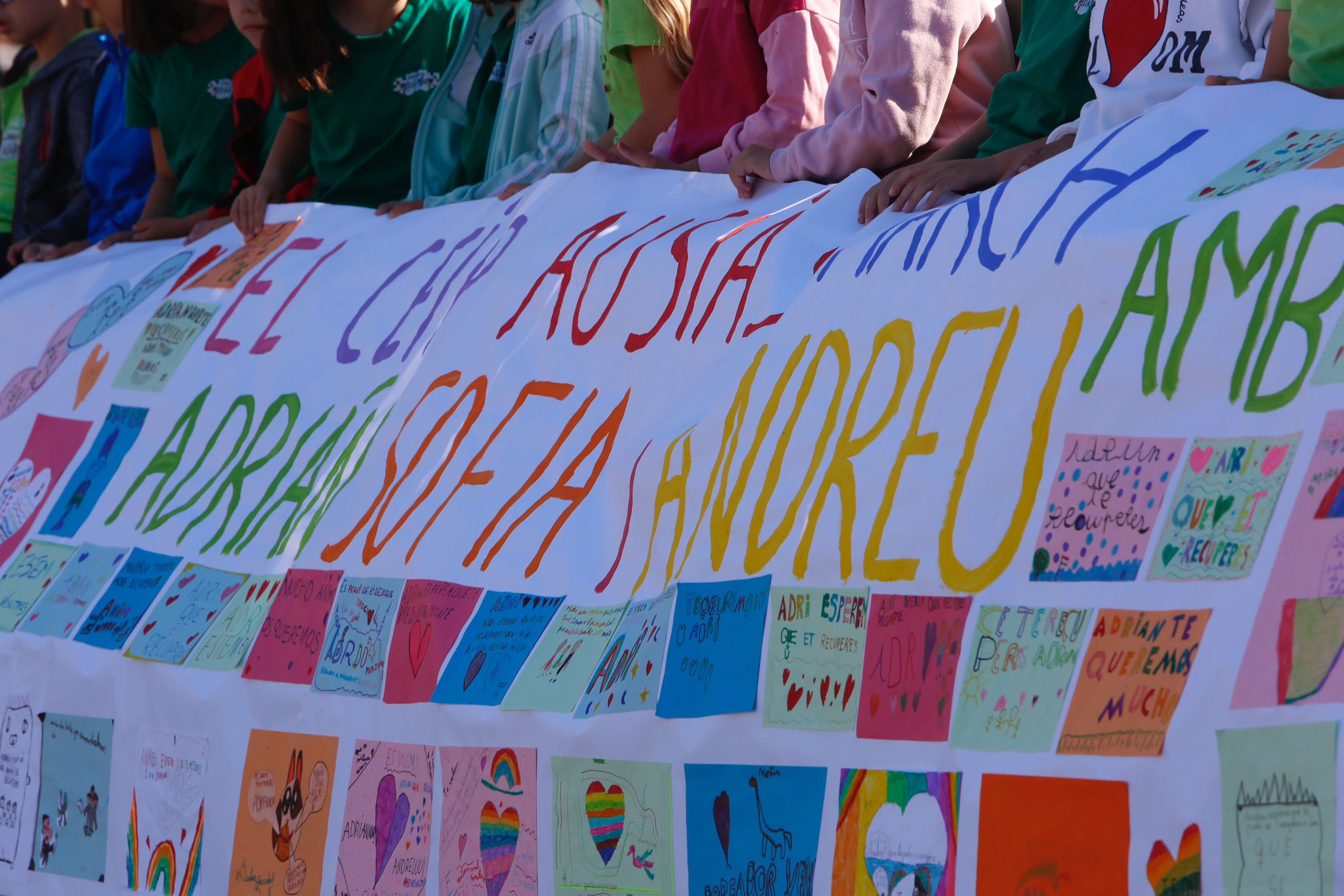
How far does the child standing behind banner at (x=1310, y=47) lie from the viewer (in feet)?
5.90

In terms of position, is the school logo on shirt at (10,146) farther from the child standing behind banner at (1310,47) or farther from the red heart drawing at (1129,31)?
the child standing behind banner at (1310,47)

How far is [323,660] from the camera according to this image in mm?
2412

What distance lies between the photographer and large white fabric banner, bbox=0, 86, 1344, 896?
55.2 inches

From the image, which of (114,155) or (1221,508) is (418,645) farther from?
(114,155)

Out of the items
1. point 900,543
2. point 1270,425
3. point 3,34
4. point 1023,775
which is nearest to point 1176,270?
point 1270,425

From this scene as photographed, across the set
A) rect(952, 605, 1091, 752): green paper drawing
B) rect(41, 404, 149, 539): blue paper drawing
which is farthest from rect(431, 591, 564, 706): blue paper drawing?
rect(41, 404, 149, 539): blue paper drawing

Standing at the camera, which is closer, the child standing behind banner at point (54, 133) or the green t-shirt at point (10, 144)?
the child standing behind banner at point (54, 133)

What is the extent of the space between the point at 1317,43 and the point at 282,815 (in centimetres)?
181

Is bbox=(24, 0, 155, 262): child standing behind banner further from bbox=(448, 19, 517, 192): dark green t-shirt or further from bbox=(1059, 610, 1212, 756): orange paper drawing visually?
bbox=(1059, 610, 1212, 756): orange paper drawing

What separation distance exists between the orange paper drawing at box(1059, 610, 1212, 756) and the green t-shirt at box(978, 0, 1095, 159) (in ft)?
3.58

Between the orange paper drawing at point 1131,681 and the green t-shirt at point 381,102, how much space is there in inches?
111

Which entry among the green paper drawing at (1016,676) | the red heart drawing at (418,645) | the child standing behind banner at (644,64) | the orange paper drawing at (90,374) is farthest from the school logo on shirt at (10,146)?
the green paper drawing at (1016,676)

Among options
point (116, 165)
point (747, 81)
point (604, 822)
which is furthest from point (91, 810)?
point (116, 165)

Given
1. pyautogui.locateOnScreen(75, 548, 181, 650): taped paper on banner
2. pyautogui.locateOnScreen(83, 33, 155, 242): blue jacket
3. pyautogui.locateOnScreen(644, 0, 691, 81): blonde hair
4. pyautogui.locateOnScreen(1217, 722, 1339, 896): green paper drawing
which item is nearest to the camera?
pyautogui.locateOnScreen(1217, 722, 1339, 896): green paper drawing
